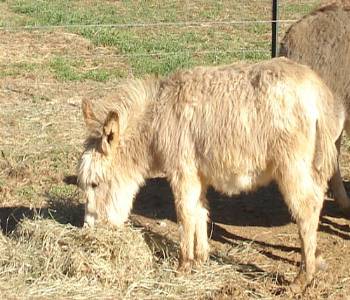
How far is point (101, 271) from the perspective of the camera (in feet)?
19.5

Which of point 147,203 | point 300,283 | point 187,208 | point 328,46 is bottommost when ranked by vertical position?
point 147,203

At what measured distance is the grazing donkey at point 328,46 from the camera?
6789 millimetres

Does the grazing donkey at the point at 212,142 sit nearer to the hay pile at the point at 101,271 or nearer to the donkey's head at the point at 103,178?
the donkey's head at the point at 103,178

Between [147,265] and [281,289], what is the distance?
1.04 meters

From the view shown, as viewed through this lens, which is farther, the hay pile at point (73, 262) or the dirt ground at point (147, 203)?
the dirt ground at point (147, 203)

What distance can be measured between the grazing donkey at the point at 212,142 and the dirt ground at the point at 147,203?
47 cm

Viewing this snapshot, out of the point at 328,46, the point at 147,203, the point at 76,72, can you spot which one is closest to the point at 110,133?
the point at 147,203

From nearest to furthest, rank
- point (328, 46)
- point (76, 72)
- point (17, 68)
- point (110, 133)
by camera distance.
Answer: point (110, 133) → point (328, 46) → point (76, 72) → point (17, 68)


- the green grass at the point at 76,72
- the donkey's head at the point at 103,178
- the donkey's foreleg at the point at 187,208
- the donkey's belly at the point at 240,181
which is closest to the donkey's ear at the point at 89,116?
the donkey's head at the point at 103,178

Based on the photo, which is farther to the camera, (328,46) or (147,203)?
(147,203)

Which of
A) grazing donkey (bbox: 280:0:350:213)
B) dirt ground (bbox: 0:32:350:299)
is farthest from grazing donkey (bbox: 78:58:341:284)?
grazing donkey (bbox: 280:0:350:213)

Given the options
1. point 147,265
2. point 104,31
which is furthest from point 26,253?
point 104,31

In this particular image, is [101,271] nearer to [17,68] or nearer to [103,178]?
[103,178]

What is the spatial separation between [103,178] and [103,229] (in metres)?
0.40
